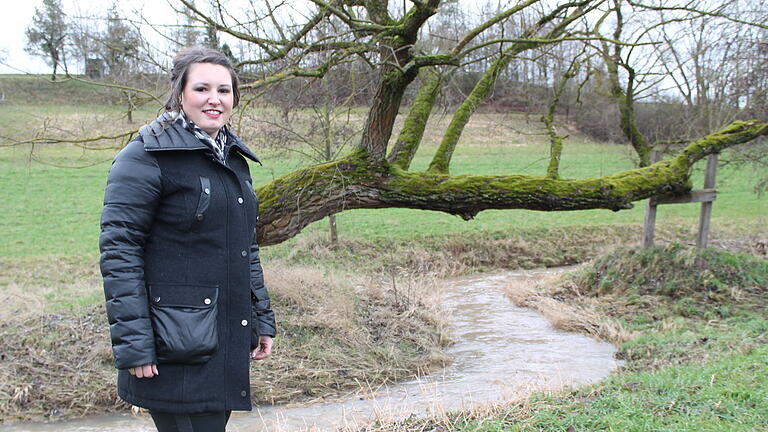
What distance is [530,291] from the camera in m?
11.0

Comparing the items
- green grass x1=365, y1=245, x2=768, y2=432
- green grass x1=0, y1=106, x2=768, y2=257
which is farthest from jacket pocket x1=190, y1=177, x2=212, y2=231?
green grass x1=0, y1=106, x2=768, y2=257

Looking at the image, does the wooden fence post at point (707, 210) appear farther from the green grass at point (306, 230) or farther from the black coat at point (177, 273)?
the black coat at point (177, 273)

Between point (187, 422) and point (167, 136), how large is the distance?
1.19 m

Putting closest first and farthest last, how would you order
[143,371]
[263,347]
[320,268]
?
[143,371], [263,347], [320,268]

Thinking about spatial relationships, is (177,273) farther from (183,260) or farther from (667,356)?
(667,356)

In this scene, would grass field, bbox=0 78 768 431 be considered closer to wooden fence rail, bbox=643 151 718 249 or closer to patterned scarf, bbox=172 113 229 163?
wooden fence rail, bbox=643 151 718 249

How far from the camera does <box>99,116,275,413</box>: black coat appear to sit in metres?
2.38

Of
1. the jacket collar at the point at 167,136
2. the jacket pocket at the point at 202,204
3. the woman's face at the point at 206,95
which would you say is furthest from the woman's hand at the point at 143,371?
the woman's face at the point at 206,95

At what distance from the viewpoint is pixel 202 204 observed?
2.55m

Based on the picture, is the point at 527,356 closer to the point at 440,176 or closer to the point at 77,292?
the point at 440,176

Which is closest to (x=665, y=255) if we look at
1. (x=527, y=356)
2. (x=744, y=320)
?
(x=744, y=320)

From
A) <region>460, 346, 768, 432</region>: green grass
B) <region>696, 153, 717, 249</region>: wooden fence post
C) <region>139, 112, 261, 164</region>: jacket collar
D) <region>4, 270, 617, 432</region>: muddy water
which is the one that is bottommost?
<region>4, 270, 617, 432</region>: muddy water

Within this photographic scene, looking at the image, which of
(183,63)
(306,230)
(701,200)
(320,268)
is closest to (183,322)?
(183,63)

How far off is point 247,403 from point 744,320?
8.13m
